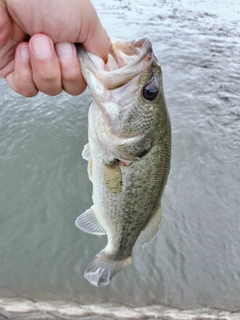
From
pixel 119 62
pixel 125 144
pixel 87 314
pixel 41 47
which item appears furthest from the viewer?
Result: pixel 87 314

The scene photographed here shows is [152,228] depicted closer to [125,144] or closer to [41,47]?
[125,144]

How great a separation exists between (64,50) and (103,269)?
1559 mm

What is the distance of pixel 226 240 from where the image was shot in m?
5.64

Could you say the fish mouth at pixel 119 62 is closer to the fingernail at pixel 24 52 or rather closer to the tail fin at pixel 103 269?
the fingernail at pixel 24 52

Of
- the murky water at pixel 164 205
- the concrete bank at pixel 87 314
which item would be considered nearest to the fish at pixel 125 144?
the concrete bank at pixel 87 314

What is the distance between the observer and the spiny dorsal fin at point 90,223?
7.89 ft

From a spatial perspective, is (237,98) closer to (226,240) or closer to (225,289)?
(226,240)

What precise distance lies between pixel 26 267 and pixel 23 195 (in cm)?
150

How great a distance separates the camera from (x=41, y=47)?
5.64 feet

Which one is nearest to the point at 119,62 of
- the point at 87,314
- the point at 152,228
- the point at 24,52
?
the point at 24,52

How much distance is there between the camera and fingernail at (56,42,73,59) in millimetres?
1793

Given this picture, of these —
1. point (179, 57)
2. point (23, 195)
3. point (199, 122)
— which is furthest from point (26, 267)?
point (179, 57)

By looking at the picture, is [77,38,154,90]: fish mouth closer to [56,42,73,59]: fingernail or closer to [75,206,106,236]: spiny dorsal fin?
[56,42,73,59]: fingernail

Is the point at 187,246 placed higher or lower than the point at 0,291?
lower
